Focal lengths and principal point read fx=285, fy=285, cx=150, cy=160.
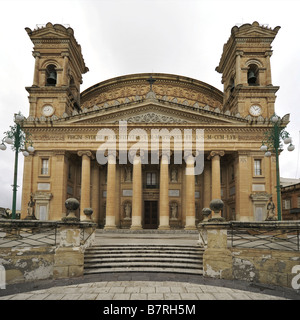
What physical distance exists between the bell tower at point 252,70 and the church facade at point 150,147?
0.33ft

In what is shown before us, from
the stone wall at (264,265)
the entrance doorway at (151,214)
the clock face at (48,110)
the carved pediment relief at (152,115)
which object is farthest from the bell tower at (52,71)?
the stone wall at (264,265)

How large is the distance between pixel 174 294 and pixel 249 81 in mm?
29221

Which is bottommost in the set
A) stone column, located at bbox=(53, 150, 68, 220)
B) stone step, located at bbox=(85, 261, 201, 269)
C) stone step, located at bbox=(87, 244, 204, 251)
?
stone step, located at bbox=(85, 261, 201, 269)

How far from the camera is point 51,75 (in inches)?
1227

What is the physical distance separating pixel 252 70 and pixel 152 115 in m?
13.0

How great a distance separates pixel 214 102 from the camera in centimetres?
3862

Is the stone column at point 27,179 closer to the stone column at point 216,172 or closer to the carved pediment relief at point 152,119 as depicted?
the carved pediment relief at point 152,119

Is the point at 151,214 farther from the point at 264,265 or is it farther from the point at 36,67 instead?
the point at 264,265

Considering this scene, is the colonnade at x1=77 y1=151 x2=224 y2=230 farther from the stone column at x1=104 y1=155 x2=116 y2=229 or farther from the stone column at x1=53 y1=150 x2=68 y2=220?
the stone column at x1=53 y1=150 x2=68 y2=220

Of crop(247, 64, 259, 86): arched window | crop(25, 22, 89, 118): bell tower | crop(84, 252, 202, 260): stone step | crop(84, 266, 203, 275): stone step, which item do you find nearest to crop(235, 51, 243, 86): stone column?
crop(247, 64, 259, 86): arched window

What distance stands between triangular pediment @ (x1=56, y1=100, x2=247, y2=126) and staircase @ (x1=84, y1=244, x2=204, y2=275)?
17063mm

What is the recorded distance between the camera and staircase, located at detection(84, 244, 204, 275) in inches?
392

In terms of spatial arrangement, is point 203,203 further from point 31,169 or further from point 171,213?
point 31,169

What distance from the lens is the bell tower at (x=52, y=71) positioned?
2966 cm
